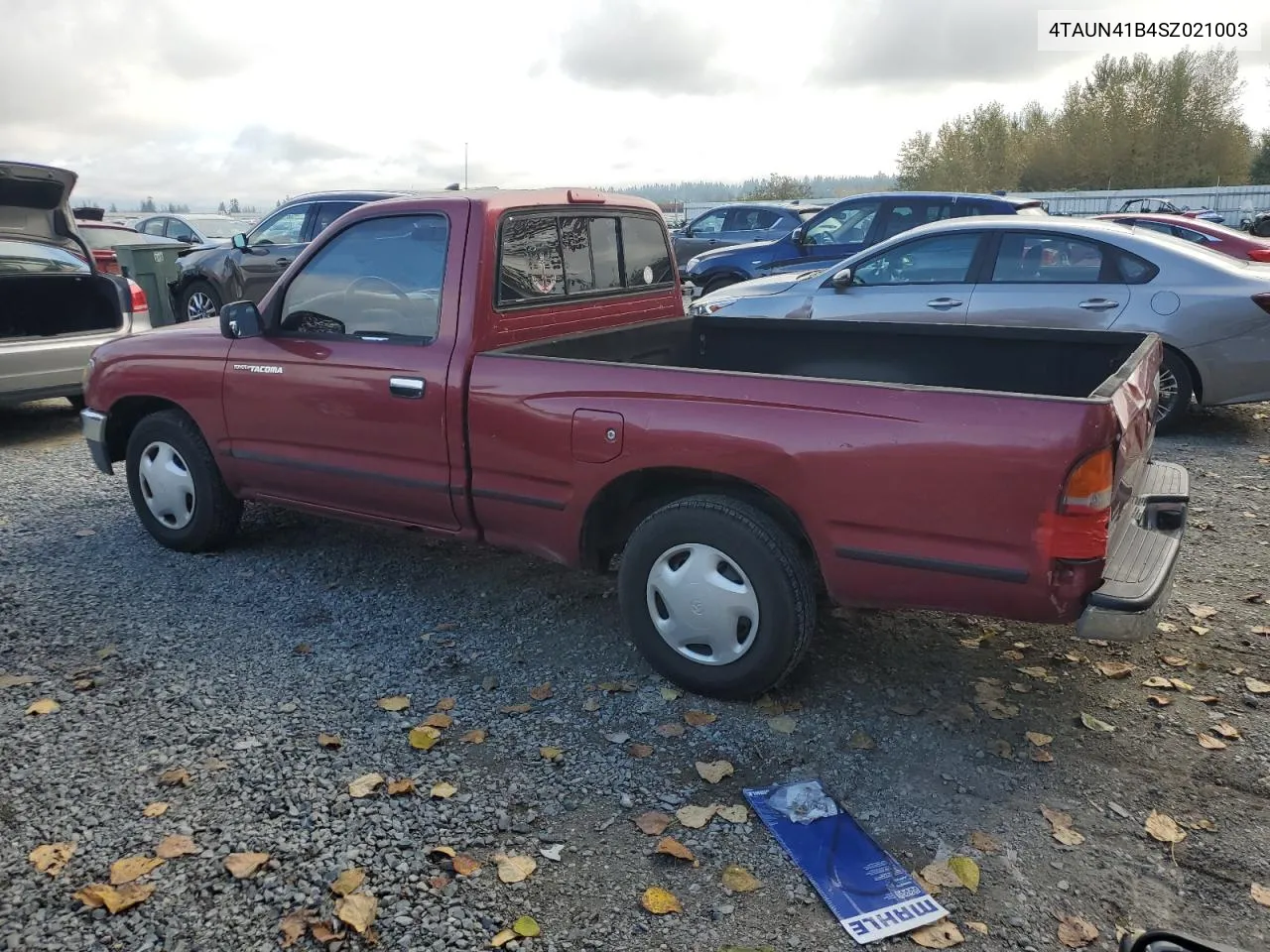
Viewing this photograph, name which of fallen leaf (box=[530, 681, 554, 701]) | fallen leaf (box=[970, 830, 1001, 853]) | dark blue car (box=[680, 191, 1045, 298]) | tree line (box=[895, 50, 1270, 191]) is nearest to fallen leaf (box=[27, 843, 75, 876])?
fallen leaf (box=[530, 681, 554, 701])

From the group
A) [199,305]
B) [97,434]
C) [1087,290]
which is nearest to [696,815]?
[97,434]

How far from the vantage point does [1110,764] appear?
3229mm

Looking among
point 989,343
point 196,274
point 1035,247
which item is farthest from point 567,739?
point 196,274

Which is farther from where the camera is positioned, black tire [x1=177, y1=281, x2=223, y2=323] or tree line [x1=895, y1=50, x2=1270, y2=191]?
tree line [x1=895, y1=50, x2=1270, y2=191]

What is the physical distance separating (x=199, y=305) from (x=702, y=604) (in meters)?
10.6

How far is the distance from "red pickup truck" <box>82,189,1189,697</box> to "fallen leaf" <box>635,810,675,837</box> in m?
0.70

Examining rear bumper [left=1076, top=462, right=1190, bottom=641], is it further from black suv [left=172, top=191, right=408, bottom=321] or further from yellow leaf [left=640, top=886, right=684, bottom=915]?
black suv [left=172, top=191, right=408, bottom=321]

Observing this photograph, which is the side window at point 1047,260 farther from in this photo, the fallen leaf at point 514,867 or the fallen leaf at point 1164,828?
the fallen leaf at point 514,867

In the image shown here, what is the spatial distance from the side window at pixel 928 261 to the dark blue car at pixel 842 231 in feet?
10.8

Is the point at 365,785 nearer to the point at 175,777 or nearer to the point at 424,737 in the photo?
the point at 424,737

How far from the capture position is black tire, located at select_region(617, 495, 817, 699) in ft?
11.1

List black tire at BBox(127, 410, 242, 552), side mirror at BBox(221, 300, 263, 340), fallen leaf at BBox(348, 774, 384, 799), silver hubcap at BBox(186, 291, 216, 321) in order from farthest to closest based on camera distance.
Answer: silver hubcap at BBox(186, 291, 216, 321) < black tire at BBox(127, 410, 242, 552) < side mirror at BBox(221, 300, 263, 340) < fallen leaf at BBox(348, 774, 384, 799)

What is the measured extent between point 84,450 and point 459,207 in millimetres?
4939

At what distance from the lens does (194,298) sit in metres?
12.2
